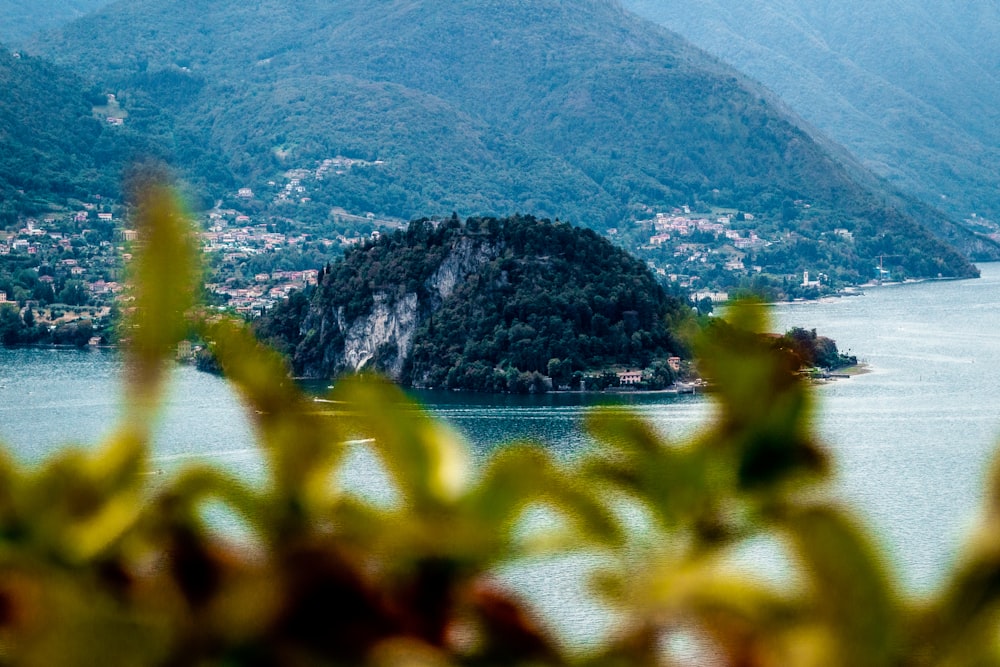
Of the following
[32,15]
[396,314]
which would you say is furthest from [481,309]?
[32,15]

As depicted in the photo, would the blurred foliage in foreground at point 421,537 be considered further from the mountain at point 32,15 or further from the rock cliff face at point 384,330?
the mountain at point 32,15

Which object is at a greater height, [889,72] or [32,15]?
[32,15]

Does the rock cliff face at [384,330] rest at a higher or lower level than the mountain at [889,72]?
lower

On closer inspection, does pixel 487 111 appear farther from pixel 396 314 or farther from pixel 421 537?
pixel 421 537

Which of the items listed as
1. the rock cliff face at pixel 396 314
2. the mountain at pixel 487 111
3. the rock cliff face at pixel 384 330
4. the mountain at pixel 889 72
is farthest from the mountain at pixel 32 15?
the rock cliff face at pixel 384 330

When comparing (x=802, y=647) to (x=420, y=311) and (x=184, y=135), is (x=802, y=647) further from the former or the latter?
(x=184, y=135)

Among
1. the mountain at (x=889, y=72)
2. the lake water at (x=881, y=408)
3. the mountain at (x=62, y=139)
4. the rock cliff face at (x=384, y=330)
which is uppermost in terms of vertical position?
the mountain at (x=889, y=72)
